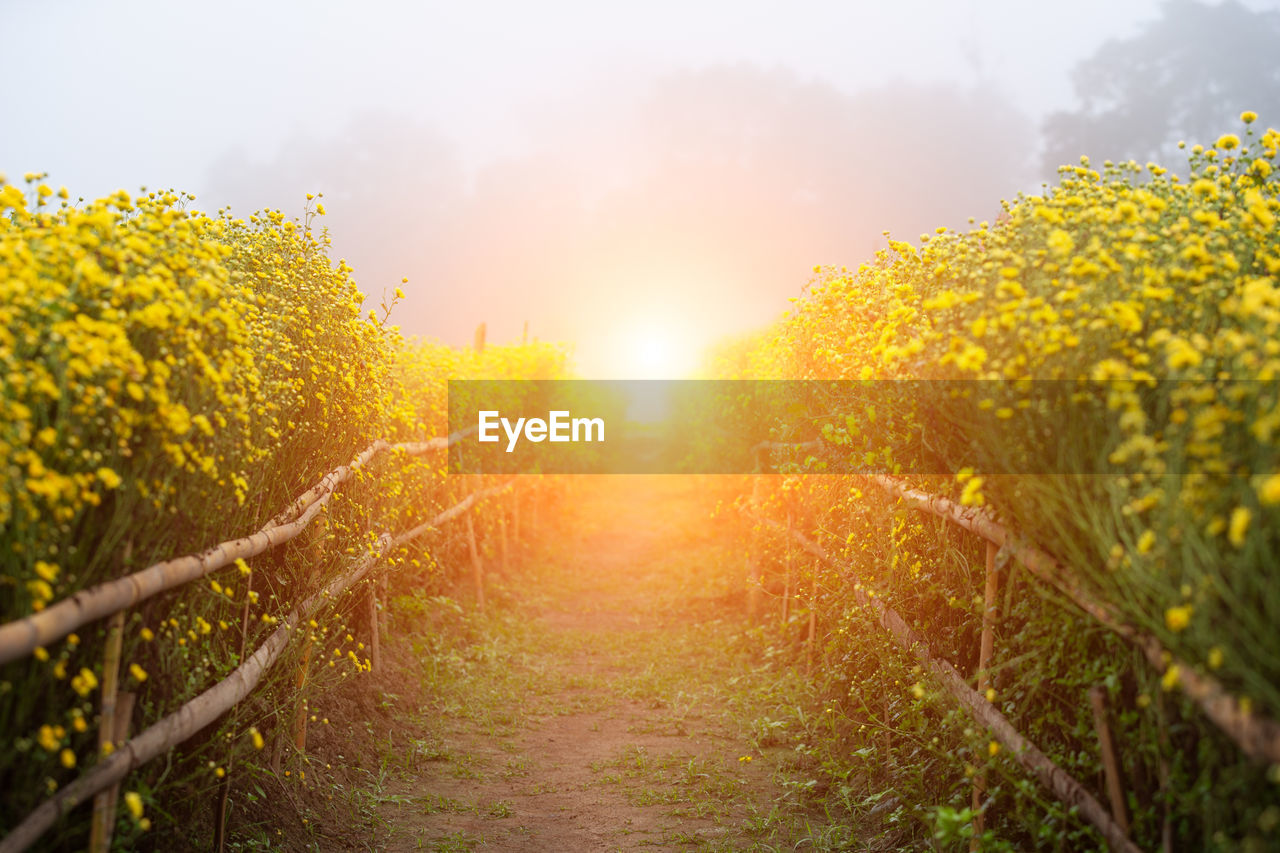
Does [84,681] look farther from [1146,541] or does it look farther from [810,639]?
[810,639]

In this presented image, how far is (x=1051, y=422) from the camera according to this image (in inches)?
116

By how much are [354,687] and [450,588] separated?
10.4 ft

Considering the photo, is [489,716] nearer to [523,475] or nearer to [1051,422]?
[1051,422]

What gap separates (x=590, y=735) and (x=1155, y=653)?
4.72 meters

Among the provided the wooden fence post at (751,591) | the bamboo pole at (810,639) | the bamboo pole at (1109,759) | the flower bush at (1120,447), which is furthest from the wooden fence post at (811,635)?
the bamboo pole at (1109,759)

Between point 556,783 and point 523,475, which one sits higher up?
point 523,475

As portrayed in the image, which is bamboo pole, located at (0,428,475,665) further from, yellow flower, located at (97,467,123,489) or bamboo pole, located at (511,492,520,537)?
bamboo pole, located at (511,492,520,537)

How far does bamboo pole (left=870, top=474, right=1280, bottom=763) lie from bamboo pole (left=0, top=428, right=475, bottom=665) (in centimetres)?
288

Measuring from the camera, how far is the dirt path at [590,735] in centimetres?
514

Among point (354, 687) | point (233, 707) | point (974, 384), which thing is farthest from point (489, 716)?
point (974, 384)

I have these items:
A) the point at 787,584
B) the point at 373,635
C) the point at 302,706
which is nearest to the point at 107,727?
the point at 302,706

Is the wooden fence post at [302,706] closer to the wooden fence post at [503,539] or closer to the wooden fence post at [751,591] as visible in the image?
the wooden fence post at [751,591]

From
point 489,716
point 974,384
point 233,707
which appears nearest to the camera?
point 974,384

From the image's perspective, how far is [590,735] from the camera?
266 inches
